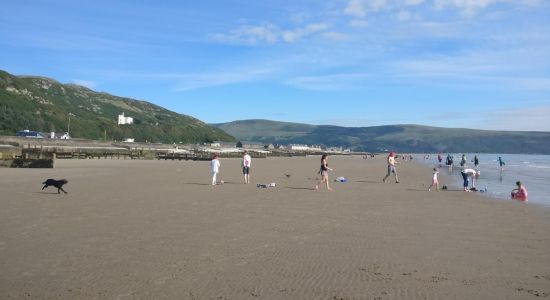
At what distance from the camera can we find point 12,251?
26.1ft

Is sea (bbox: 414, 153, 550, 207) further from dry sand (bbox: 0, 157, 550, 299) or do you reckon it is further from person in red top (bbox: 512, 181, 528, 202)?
dry sand (bbox: 0, 157, 550, 299)

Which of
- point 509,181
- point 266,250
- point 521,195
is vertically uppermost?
point 266,250

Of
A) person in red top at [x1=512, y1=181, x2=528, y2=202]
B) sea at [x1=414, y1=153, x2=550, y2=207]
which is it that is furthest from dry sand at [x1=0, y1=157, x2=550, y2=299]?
sea at [x1=414, y1=153, x2=550, y2=207]

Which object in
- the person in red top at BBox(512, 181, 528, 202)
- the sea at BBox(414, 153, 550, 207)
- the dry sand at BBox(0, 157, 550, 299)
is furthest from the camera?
the sea at BBox(414, 153, 550, 207)

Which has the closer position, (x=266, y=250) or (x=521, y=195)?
(x=266, y=250)

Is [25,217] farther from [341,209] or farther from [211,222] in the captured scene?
[341,209]

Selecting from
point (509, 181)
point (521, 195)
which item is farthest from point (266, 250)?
point (509, 181)

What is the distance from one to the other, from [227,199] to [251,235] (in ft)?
22.7

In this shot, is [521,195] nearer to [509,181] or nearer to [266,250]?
[266,250]

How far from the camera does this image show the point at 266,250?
8.45 meters

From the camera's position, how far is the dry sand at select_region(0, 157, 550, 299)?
619cm

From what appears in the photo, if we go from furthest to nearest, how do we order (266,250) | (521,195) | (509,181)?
(509,181) → (521,195) → (266,250)

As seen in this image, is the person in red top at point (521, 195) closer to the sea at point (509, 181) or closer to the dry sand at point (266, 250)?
the sea at point (509, 181)

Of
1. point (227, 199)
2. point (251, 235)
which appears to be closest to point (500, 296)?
point (251, 235)
